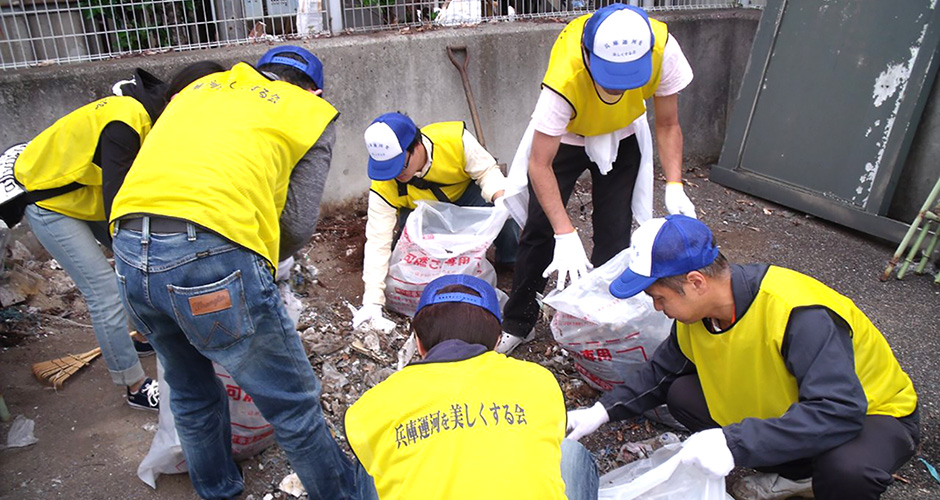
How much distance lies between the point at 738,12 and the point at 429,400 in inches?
197

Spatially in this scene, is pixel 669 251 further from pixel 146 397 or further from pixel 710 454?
pixel 146 397

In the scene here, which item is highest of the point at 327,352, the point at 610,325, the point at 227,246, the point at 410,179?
the point at 227,246

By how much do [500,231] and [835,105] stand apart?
7.90ft

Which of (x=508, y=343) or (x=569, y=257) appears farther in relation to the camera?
(x=508, y=343)

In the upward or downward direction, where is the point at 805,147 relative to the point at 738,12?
downward

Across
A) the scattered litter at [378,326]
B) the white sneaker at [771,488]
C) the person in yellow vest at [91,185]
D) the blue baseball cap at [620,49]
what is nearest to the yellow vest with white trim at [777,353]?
the white sneaker at [771,488]

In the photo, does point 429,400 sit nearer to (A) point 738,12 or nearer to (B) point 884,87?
(B) point 884,87

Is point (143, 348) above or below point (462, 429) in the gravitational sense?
below

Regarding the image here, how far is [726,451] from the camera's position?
1.73 m

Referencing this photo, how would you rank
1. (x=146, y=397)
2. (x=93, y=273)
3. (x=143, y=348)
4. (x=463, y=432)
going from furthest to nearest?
1. (x=143, y=348)
2. (x=146, y=397)
3. (x=93, y=273)
4. (x=463, y=432)

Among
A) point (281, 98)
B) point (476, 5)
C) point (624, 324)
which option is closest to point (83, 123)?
point (281, 98)

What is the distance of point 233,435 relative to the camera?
2334 millimetres

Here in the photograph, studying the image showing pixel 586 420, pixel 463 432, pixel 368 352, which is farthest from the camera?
pixel 368 352

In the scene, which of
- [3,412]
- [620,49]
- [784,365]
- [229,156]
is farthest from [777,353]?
[3,412]
